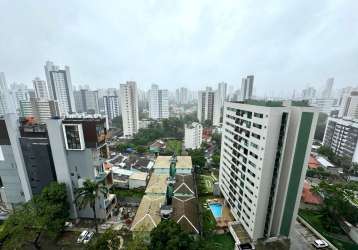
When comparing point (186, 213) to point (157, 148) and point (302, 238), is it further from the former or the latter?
point (157, 148)

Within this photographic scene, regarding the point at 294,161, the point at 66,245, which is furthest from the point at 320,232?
the point at 66,245

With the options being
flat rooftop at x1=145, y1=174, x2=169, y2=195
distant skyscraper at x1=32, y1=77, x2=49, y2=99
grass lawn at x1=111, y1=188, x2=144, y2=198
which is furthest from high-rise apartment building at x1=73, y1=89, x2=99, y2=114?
flat rooftop at x1=145, y1=174, x2=169, y2=195

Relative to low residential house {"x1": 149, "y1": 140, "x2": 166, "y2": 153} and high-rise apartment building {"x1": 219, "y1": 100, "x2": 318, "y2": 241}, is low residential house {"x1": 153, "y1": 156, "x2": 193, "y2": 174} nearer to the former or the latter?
low residential house {"x1": 149, "y1": 140, "x2": 166, "y2": 153}

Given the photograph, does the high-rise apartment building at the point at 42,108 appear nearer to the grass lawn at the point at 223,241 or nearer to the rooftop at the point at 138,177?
the rooftop at the point at 138,177

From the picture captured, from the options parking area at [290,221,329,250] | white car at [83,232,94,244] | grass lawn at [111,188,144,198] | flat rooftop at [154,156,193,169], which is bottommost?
grass lawn at [111,188,144,198]

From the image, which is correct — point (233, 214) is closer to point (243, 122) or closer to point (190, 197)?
point (190, 197)

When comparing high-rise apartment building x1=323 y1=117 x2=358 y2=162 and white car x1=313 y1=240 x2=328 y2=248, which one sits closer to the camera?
white car x1=313 y1=240 x2=328 y2=248

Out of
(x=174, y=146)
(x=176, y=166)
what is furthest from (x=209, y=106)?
(x=176, y=166)
